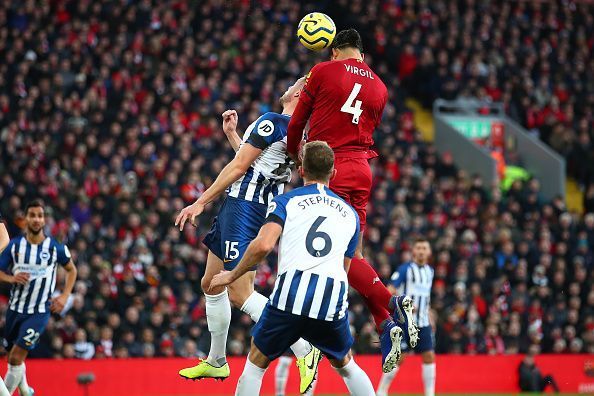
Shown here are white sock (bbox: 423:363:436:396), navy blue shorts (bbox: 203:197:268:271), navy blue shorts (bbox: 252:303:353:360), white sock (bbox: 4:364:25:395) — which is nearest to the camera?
navy blue shorts (bbox: 252:303:353:360)

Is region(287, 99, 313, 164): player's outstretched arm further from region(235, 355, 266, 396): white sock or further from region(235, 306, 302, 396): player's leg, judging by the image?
region(235, 355, 266, 396): white sock

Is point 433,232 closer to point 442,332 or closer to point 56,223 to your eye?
point 442,332

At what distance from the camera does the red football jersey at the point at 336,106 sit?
31.0 ft

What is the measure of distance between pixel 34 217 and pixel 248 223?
4251 millimetres

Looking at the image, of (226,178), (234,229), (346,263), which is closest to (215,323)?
(234,229)

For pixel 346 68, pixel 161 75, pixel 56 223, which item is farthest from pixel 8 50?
pixel 346 68

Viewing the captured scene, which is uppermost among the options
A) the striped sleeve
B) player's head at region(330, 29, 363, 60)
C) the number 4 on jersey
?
player's head at region(330, 29, 363, 60)

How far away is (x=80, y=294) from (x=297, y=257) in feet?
33.2

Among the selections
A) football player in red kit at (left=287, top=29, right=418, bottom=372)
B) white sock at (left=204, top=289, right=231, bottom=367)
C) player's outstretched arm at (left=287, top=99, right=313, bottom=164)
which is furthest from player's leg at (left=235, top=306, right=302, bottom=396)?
white sock at (left=204, top=289, right=231, bottom=367)

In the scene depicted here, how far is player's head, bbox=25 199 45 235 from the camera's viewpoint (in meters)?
13.4

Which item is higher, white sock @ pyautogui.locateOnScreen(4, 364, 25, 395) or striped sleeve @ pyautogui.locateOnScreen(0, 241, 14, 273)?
striped sleeve @ pyautogui.locateOnScreen(0, 241, 14, 273)

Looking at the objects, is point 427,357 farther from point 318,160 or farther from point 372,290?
point 318,160

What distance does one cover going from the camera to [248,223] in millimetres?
10305

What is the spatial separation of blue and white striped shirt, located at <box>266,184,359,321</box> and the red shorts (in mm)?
1149
